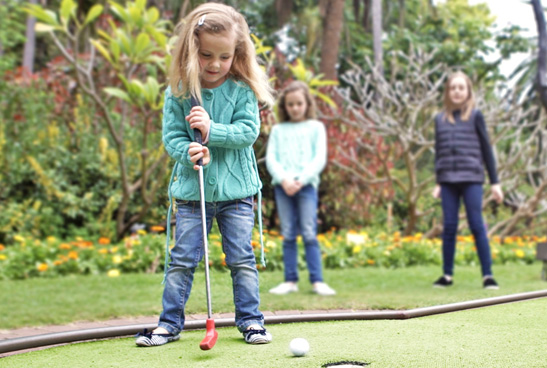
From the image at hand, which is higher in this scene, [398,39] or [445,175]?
[398,39]

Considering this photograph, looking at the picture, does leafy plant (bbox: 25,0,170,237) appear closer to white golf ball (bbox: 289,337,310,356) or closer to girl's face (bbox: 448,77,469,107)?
white golf ball (bbox: 289,337,310,356)

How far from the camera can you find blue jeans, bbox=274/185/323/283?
4.79 metres

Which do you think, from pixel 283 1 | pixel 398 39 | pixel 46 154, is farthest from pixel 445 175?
pixel 398 39

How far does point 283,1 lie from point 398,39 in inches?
217

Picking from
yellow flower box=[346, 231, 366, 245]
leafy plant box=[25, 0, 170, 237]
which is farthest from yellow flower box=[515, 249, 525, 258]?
leafy plant box=[25, 0, 170, 237]

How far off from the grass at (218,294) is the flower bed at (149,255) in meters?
0.31

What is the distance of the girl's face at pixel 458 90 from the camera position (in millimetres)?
5059

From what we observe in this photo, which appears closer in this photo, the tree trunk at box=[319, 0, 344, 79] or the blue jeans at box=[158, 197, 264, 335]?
the blue jeans at box=[158, 197, 264, 335]

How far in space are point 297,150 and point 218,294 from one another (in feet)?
6.08

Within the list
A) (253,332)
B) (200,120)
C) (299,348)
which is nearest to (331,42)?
(200,120)

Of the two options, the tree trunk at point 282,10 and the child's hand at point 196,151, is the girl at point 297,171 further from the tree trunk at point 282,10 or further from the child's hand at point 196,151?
the tree trunk at point 282,10

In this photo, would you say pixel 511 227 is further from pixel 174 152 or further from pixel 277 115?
pixel 174 152

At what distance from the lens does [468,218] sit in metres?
4.98

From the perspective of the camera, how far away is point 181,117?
2740 mm
